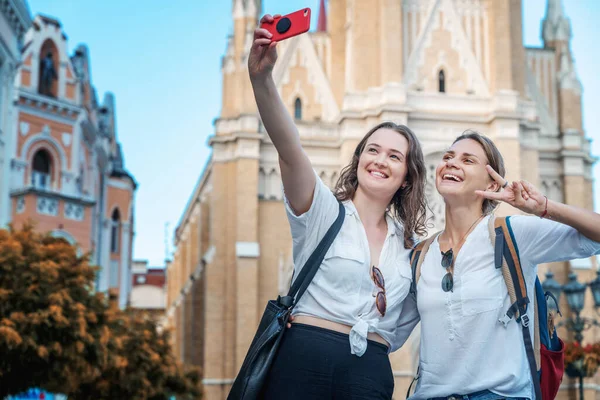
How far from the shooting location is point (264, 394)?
350 cm

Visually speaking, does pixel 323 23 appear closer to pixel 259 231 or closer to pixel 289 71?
pixel 289 71

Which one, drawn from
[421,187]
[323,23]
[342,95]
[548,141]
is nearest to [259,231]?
[342,95]

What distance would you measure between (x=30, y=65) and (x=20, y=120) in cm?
207

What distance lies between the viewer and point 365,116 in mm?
29938

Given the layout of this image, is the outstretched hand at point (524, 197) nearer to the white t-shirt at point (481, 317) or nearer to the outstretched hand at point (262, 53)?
the white t-shirt at point (481, 317)

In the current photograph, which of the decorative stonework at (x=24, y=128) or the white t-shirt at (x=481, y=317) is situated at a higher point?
the decorative stonework at (x=24, y=128)

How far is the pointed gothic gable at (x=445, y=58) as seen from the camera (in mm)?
31344

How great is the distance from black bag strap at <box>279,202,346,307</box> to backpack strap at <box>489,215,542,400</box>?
679mm

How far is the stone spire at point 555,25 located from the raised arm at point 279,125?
33656 millimetres

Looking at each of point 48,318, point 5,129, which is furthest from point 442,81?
point 48,318

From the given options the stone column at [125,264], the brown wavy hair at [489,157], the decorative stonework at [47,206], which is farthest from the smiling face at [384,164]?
the stone column at [125,264]

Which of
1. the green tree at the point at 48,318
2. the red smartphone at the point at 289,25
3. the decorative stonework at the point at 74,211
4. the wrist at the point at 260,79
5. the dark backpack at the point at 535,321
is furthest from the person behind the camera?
the decorative stonework at the point at 74,211

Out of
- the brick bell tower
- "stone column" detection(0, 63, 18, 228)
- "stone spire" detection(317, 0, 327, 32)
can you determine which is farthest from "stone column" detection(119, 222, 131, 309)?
"stone spire" detection(317, 0, 327, 32)

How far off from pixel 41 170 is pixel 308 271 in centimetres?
2381
